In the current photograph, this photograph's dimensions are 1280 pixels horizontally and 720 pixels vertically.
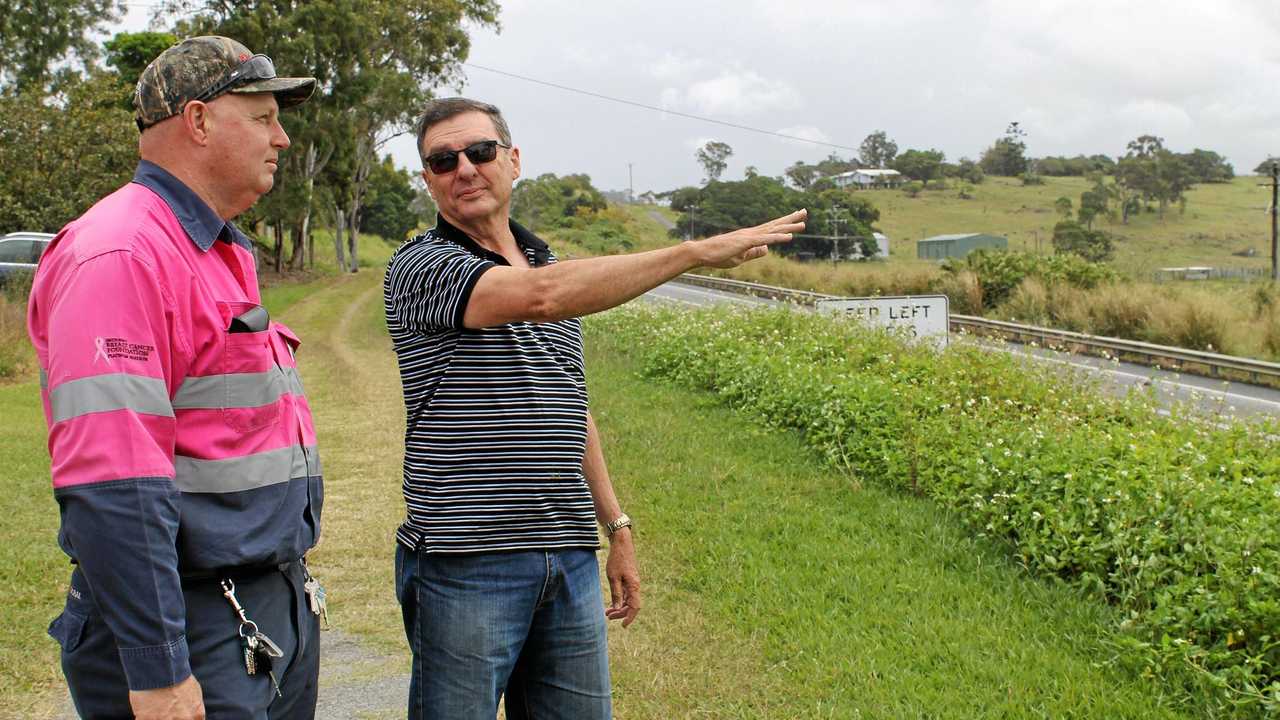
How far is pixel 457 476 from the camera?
2648 mm

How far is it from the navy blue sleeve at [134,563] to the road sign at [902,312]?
12588 millimetres

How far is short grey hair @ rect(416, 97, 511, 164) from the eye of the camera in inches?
115

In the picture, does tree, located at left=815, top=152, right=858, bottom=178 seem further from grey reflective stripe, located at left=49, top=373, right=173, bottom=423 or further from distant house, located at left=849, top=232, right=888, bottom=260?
grey reflective stripe, located at left=49, top=373, right=173, bottom=423

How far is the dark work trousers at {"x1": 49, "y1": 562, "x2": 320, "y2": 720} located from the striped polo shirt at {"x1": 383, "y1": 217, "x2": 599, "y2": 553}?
1.19ft

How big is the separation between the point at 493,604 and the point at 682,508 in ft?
15.9

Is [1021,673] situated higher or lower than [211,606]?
lower

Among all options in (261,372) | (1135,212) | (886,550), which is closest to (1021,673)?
(886,550)

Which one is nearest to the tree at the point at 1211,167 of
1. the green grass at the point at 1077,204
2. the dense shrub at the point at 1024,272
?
the green grass at the point at 1077,204

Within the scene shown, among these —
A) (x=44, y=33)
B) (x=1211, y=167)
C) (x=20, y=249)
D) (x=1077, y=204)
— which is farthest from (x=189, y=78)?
(x=1211, y=167)

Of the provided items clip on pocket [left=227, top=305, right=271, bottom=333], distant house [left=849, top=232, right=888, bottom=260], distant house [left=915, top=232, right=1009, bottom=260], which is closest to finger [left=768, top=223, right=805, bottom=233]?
clip on pocket [left=227, top=305, right=271, bottom=333]

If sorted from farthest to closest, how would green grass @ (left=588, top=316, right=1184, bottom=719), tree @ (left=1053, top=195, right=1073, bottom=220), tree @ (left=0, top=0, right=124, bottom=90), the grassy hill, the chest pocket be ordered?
tree @ (left=1053, top=195, right=1073, bottom=220) < tree @ (left=0, top=0, right=124, bottom=90) < the grassy hill < green grass @ (left=588, top=316, right=1184, bottom=719) < the chest pocket

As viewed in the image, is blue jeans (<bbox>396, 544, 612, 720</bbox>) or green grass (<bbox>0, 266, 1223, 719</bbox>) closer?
blue jeans (<bbox>396, 544, 612, 720</bbox>)

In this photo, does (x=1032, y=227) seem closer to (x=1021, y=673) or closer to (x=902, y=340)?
(x=902, y=340)

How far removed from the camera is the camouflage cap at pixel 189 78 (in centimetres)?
236
